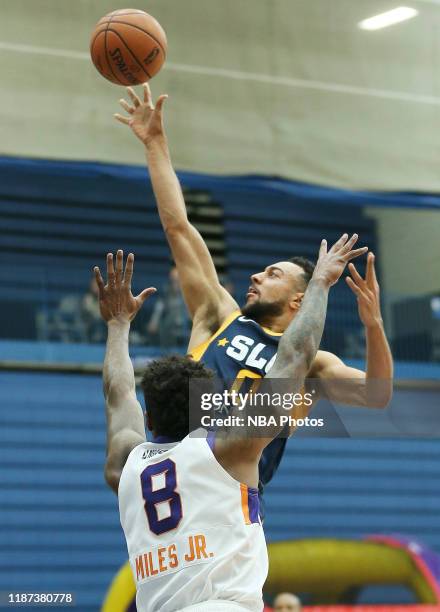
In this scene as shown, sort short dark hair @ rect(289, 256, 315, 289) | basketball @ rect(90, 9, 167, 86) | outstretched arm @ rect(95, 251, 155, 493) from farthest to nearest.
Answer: basketball @ rect(90, 9, 167, 86), short dark hair @ rect(289, 256, 315, 289), outstretched arm @ rect(95, 251, 155, 493)

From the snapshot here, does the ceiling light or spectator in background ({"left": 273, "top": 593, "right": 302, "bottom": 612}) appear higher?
the ceiling light

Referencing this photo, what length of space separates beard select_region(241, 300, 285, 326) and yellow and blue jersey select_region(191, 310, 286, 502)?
0.10 metres

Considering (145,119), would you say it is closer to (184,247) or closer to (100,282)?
(184,247)

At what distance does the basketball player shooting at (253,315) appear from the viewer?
6535 mm

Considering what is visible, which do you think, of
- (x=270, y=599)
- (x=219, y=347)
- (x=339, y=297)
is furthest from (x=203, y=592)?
(x=339, y=297)

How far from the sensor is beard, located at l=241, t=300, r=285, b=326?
22.8ft

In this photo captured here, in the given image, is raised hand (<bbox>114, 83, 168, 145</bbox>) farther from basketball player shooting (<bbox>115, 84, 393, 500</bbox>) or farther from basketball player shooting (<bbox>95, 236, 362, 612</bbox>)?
basketball player shooting (<bbox>95, 236, 362, 612</bbox>)

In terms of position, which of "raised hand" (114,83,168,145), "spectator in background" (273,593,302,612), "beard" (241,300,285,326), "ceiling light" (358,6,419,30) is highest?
"ceiling light" (358,6,419,30)

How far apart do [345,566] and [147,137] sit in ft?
27.5

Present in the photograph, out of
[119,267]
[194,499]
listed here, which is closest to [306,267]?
[119,267]

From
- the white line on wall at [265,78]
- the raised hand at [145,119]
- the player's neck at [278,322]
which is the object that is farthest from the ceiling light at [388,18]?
the player's neck at [278,322]

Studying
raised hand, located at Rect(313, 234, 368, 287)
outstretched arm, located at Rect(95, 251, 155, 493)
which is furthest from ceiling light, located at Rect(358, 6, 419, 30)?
outstretched arm, located at Rect(95, 251, 155, 493)

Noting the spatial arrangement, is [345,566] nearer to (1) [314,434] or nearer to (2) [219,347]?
(1) [314,434]

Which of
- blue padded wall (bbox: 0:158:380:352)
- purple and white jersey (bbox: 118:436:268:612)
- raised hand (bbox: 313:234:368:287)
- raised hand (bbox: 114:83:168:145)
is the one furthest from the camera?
blue padded wall (bbox: 0:158:380:352)
